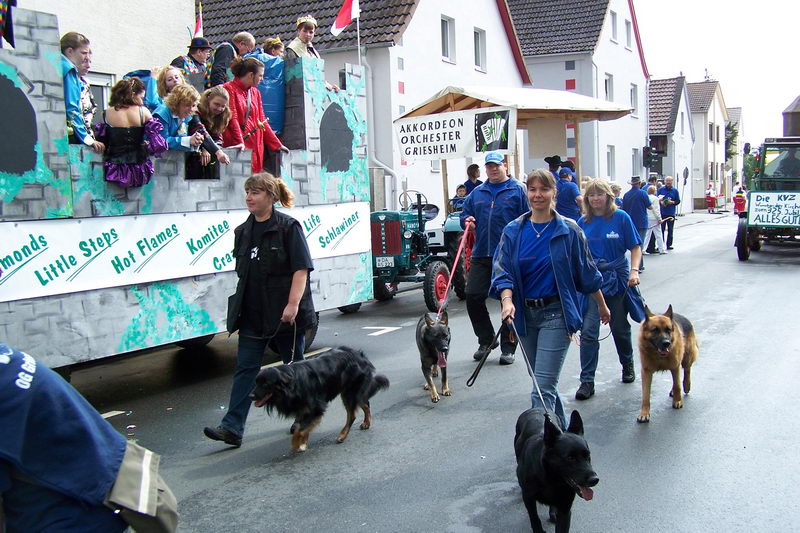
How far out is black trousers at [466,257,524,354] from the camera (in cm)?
826

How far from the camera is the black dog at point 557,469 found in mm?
3689

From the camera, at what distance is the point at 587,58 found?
106 ft

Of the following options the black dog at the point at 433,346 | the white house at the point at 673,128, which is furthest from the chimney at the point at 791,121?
the black dog at the point at 433,346

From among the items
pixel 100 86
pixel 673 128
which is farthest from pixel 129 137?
pixel 673 128

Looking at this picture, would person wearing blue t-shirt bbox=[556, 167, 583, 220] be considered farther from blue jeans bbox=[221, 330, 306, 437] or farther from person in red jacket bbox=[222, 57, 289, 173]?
blue jeans bbox=[221, 330, 306, 437]

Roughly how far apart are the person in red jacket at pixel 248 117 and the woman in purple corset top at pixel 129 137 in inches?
54.2

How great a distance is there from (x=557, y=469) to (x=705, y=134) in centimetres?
5877

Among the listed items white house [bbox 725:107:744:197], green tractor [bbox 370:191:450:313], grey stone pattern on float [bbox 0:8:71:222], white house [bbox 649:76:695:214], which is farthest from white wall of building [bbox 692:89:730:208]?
grey stone pattern on float [bbox 0:8:71:222]

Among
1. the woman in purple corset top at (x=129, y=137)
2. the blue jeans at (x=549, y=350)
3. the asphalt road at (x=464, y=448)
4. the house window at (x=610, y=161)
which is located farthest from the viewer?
the house window at (x=610, y=161)

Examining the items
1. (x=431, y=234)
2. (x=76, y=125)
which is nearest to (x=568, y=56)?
(x=431, y=234)

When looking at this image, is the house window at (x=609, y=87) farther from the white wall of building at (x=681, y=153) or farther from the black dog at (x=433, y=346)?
the black dog at (x=433, y=346)

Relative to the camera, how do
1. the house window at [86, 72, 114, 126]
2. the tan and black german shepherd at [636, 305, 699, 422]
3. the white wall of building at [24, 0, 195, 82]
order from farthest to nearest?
1. the house window at [86, 72, 114, 126]
2. the white wall of building at [24, 0, 195, 82]
3. the tan and black german shepherd at [636, 305, 699, 422]

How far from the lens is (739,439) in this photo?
5742 millimetres

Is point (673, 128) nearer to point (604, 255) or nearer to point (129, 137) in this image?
point (604, 255)
